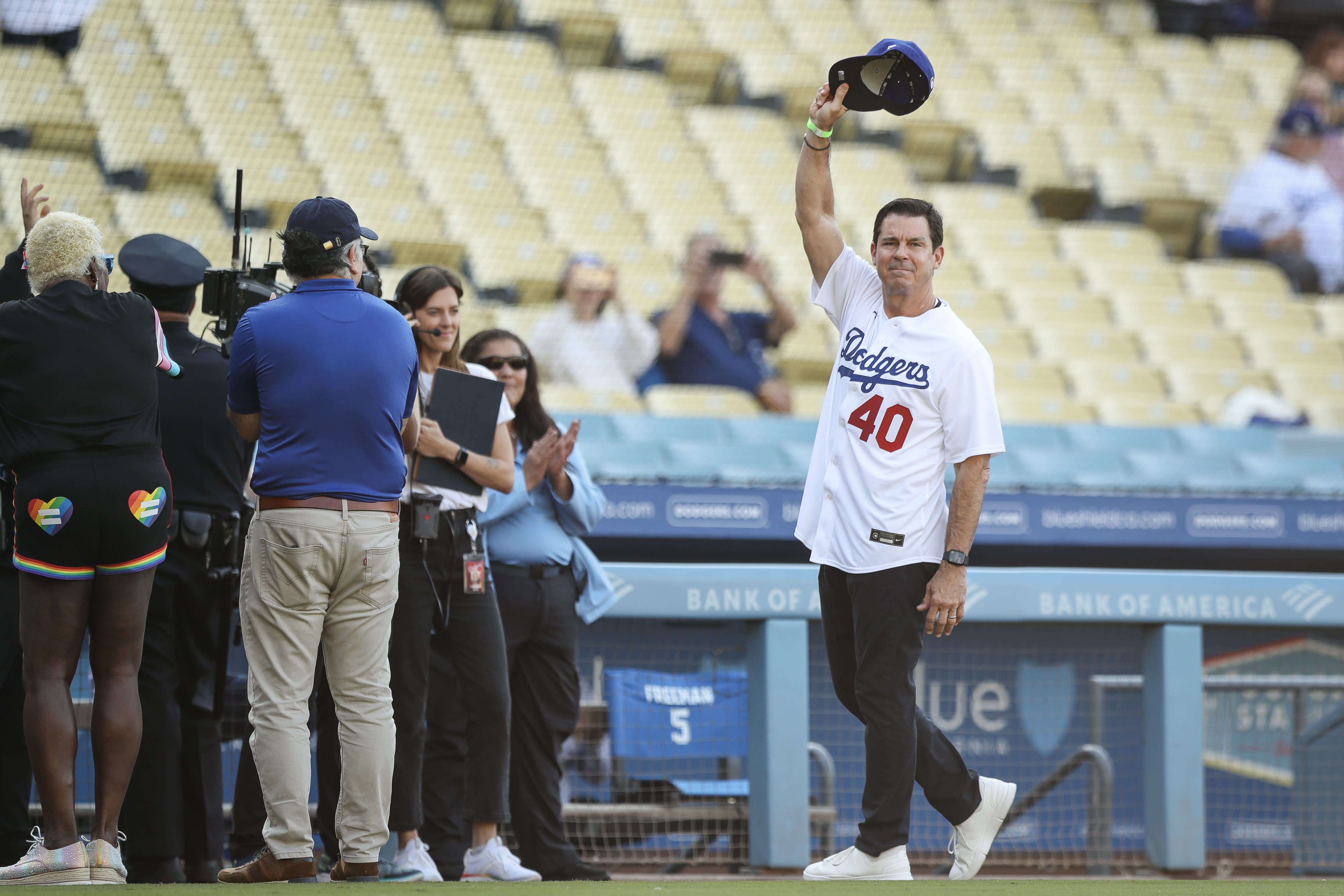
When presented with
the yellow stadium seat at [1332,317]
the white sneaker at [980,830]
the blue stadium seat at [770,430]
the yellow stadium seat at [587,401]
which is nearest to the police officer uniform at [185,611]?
the white sneaker at [980,830]

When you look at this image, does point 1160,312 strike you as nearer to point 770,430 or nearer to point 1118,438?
point 1118,438

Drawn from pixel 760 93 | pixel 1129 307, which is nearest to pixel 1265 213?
pixel 1129 307

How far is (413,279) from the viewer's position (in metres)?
3.83

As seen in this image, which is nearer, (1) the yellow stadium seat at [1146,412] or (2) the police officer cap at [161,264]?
(2) the police officer cap at [161,264]

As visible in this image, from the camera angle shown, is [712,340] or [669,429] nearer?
[669,429]

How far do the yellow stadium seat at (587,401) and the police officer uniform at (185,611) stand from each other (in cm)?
419

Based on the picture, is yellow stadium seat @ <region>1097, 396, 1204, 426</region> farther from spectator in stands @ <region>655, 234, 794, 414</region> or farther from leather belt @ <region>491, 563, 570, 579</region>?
leather belt @ <region>491, 563, 570, 579</region>

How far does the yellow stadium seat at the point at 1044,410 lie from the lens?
29.0 feet

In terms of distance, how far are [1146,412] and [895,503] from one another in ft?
21.0

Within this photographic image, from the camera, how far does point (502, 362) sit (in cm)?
412

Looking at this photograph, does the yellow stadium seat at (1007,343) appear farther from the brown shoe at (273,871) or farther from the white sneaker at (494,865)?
the brown shoe at (273,871)

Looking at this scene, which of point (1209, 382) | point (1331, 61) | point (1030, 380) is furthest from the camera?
point (1331, 61)

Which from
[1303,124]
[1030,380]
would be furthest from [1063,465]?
[1303,124]

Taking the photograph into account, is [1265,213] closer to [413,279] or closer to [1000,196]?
[1000,196]
